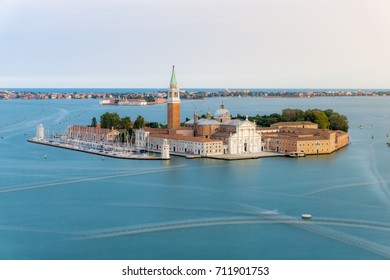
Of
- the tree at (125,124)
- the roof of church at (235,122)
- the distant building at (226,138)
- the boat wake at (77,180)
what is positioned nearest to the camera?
the boat wake at (77,180)

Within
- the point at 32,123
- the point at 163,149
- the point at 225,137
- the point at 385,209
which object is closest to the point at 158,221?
the point at 385,209

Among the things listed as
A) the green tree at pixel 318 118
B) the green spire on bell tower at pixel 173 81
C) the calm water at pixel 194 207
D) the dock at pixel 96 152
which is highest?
the green spire on bell tower at pixel 173 81

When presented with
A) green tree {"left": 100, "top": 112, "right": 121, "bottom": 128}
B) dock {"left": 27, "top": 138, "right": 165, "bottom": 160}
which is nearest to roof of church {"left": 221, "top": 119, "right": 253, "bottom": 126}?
dock {"left": 27, "top": 138, "right": 165, "bottom": 160}

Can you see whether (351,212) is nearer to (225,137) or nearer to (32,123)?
(225,137)

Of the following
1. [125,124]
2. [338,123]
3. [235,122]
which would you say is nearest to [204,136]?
[235,122]

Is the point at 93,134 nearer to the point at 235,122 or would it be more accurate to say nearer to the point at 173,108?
the point at 173,108

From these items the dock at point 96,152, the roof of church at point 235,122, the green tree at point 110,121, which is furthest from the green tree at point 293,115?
the dock at point 96,152

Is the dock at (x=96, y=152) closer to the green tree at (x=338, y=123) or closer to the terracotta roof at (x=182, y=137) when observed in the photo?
the terracotta roof at (x=182, y=137)

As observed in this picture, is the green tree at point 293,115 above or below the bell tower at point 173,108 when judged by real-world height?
below
